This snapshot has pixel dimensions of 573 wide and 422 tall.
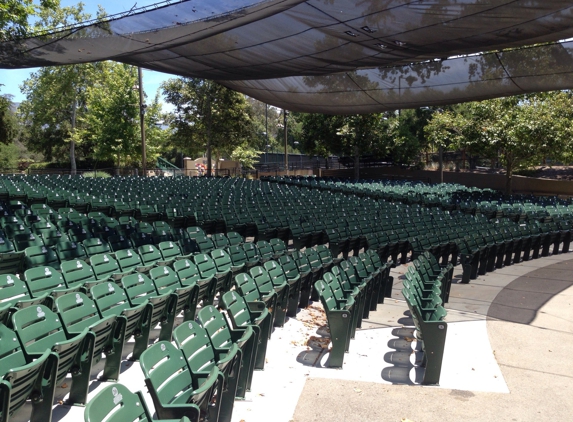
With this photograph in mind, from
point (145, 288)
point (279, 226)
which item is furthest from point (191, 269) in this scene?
point (279, 226)

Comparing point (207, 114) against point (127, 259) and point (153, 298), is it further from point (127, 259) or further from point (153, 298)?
point (153, 298)

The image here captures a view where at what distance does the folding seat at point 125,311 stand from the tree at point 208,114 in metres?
34.6

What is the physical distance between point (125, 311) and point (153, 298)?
529 mm

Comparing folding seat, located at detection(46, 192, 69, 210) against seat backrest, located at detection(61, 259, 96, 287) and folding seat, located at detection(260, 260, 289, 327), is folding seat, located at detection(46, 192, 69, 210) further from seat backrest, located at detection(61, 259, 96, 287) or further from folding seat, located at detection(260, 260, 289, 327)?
folding seat, located at detection(260, 260, 289, 327)

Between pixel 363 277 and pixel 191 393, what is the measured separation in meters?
4.72

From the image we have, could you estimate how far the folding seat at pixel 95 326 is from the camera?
15.0 ft

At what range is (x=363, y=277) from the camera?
26.6 ft

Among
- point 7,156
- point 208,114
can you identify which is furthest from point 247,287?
point 7,156

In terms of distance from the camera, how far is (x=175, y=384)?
144 inches

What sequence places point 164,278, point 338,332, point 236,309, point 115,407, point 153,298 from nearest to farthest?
point 115,407, point 236,309, point 153,298, point 338,332, point 164,278

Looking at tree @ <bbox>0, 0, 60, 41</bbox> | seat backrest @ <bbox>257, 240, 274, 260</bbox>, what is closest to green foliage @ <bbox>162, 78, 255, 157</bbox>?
tree @ <bbox>0, 0, 60, 41</bbox>

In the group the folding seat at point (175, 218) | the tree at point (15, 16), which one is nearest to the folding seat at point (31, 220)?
the folding seat at point (175, 218)

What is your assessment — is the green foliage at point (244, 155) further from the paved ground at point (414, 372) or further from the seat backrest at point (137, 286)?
the seat backrest at point (137, 286)

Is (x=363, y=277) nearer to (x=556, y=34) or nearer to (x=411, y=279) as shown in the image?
(x=411, y=279)
